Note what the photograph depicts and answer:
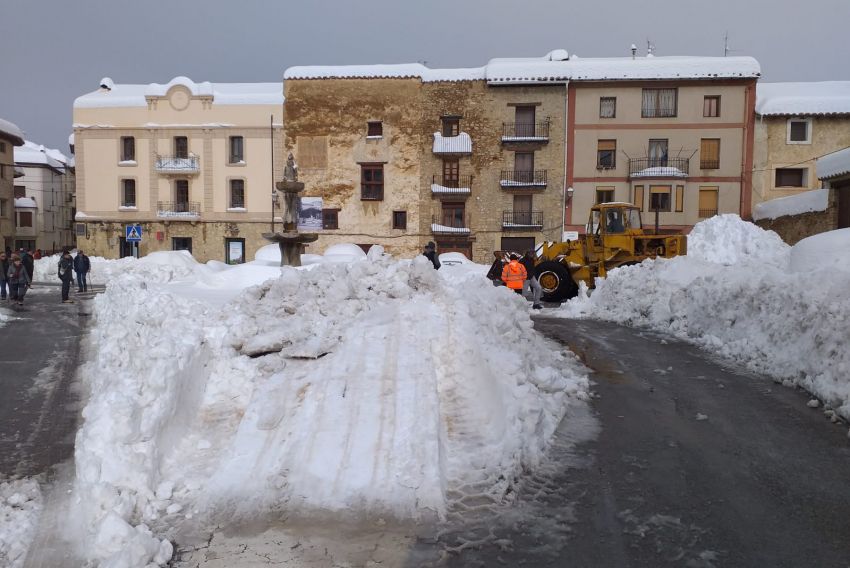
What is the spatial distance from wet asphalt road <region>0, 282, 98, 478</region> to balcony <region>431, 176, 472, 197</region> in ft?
82.9

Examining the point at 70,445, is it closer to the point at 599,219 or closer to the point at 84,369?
the point at 84,369

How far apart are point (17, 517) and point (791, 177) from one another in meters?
40.0

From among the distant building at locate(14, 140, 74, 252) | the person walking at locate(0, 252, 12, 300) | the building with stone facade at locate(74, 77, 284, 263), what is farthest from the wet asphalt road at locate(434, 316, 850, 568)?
the distant building at locate(14, 140, 74, 252)

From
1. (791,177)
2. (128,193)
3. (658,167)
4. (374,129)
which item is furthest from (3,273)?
(791,177)

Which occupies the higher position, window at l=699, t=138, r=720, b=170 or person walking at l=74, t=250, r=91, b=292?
window at l=699, t=138, r=720, b=170

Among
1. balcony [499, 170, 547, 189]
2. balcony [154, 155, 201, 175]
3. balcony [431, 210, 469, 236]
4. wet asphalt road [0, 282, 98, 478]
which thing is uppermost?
balcony [154, 155, 201, 175]

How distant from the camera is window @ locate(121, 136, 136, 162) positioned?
38.2 metres

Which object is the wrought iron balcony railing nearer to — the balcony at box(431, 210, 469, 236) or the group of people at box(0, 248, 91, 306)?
the balcony at box(431, 210, 469, 236)

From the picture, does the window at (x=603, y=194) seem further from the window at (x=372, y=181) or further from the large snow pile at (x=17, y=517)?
the large snow pile at (x=17, y=517)

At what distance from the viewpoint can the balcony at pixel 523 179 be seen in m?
35.9

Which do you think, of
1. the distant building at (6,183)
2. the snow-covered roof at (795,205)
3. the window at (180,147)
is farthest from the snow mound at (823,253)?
the distant building at (6,183)

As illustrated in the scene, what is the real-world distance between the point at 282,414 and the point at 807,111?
38335 mm

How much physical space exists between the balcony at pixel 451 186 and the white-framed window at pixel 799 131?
60.5 feet

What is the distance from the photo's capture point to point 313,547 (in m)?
3.91
